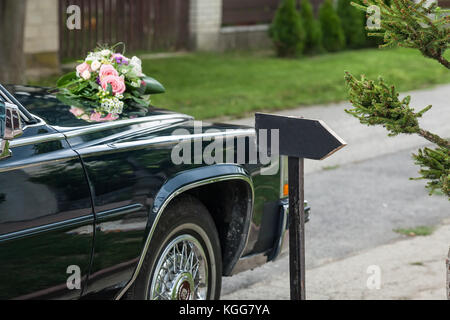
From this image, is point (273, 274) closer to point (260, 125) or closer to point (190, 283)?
point (190, 283)

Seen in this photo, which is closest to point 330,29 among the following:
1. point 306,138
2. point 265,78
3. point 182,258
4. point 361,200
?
point 265,78

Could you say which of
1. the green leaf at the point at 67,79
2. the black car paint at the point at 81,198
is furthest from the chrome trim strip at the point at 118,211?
the green leaf at the point at 67,79

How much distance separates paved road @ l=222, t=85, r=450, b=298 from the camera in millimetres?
6672

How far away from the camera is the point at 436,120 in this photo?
12.6 metres

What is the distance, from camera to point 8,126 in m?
3.30

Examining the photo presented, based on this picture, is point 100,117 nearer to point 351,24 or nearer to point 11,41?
point 11,41

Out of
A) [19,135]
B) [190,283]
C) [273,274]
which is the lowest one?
[273,274]

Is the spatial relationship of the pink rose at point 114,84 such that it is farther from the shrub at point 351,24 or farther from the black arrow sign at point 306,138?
the shrub at point 351,24

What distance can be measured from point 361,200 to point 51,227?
511cm

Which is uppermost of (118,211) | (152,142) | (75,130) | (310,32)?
(75,130)

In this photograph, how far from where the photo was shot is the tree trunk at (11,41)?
11.1m

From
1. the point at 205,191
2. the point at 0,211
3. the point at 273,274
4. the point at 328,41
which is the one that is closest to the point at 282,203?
the point at 205,191

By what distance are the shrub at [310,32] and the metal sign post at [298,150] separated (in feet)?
51.7
